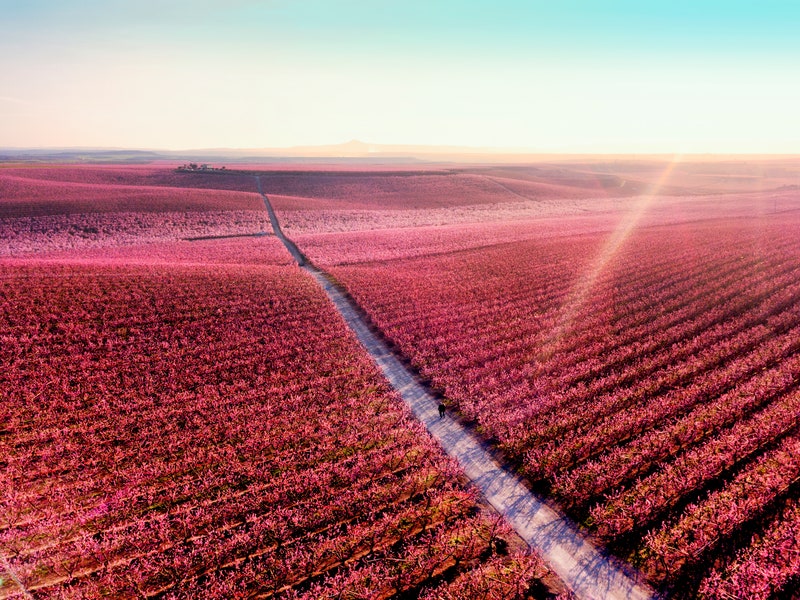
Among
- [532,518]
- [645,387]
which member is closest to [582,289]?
[645,387]

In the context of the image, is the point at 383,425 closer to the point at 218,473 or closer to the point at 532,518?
Result: the point at 218,473

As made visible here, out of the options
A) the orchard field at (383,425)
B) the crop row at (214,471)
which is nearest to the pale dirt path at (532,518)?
the orchard field at (383,425)

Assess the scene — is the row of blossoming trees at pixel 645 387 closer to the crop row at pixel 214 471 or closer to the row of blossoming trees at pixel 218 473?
the row of blossoming trees at pixel 218 473

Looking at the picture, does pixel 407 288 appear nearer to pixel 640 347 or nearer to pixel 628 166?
pixel 640 347

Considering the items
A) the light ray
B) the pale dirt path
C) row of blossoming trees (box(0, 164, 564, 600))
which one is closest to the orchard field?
row of blossoming trees (box(0, 164, 564, 600))

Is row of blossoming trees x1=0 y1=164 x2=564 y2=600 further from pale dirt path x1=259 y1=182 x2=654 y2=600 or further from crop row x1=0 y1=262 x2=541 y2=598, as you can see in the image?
pale dirt path x1=259 y1=182 x2=654 y2=600

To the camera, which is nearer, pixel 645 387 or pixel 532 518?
pixel 532 518
